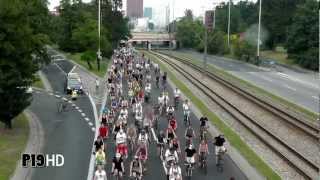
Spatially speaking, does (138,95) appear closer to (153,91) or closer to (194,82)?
(153,91)

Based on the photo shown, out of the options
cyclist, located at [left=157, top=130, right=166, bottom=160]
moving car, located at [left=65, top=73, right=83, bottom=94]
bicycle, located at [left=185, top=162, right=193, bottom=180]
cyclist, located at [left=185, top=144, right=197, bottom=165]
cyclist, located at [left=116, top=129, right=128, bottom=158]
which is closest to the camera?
cyclist, located at [left=185, top=144, right=197, bottom=165]

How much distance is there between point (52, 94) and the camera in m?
52.9

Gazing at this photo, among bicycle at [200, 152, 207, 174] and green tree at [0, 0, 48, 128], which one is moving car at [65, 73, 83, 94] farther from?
bicycle at [200, 152, 207, 174]

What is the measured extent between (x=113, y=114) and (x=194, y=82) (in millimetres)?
34741

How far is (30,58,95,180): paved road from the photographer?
24.0 m

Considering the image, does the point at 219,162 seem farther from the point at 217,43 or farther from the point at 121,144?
the point at 217,43

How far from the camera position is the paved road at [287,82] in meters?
54.8

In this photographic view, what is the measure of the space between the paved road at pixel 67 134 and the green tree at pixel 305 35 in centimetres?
5064

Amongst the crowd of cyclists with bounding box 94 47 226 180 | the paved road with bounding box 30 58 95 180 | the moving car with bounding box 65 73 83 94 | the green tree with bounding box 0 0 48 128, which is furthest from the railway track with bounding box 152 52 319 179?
the green tree with bounding box 0 0 48 128

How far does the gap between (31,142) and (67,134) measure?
2.67 meters

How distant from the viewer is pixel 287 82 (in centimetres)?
7056

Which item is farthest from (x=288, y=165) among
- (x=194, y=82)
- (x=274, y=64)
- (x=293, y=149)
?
(x=274, y=64)

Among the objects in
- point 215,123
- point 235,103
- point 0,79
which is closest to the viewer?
point 0,79

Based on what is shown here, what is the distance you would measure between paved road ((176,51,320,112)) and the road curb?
2161 centimetres
